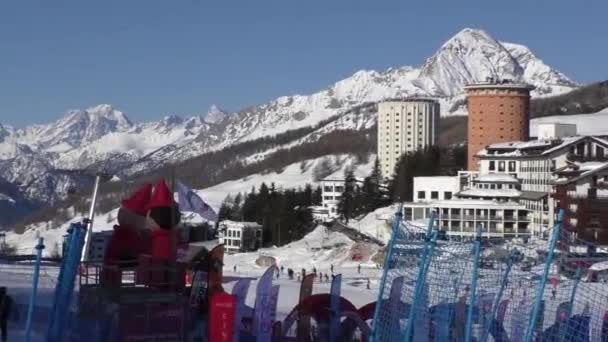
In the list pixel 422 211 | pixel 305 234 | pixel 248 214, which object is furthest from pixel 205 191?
pixel 422 211

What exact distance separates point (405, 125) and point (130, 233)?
345 feet

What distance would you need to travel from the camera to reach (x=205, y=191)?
16112 centimetres

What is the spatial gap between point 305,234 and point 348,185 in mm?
9488

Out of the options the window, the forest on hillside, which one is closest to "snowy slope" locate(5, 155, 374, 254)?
the forest on hillside

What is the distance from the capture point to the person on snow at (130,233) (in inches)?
684

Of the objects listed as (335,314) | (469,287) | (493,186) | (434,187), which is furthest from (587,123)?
(469,287)

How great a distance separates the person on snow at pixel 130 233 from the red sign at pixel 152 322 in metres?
2.12

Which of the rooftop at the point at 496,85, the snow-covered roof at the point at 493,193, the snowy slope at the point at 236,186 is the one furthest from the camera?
the snowy slope at the point at 236,186

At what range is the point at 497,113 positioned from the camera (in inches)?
3504

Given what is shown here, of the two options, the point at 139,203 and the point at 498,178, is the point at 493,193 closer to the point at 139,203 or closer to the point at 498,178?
the point at 498,178

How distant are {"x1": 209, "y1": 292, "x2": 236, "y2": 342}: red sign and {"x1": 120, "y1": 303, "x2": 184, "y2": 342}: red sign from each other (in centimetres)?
159

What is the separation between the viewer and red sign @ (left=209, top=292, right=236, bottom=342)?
13.1m

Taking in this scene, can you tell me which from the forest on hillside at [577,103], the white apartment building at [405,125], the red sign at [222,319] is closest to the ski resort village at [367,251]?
the red sign at [222,319]

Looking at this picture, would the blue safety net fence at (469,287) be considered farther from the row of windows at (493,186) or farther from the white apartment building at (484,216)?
the row of windows at (493,186)
